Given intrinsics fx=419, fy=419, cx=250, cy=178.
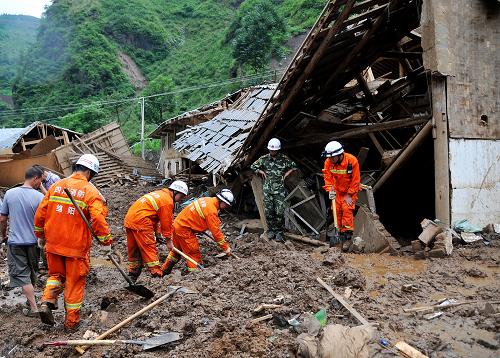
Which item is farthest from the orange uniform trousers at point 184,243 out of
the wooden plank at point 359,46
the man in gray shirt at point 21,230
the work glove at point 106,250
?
the wooden plank at point 359,46

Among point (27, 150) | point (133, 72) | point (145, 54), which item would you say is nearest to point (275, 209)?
point (27, 150)

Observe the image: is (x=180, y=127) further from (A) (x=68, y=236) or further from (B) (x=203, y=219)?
(A) (x=68, y=236)

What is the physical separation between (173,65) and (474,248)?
4455 centimetres

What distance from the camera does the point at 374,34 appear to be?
7.08 meters

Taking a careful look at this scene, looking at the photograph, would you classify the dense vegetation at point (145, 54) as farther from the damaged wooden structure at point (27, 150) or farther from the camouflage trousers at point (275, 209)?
the camouflage trousers at point (275, 209)

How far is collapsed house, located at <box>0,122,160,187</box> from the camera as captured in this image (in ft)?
59.6

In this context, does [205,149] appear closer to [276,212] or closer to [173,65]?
[276,212]

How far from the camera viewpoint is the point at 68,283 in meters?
4.12

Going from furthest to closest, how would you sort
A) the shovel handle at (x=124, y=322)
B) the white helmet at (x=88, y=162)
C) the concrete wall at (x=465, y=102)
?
the concrete wall at (x=465, y=102), the white helmet at (x=88, y=162), the shovel handle at (x=124, y=322)

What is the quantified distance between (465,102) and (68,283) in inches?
219

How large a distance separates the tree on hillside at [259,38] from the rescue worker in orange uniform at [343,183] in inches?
838

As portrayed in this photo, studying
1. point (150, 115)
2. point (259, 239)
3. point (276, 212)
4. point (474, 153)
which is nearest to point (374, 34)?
point (474, 153)

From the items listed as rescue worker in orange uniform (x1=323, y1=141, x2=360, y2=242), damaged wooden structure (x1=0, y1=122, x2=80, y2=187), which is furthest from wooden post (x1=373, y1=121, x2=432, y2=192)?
damaged wooden structure (x1=0, y1=122, x2=80, y2=187)

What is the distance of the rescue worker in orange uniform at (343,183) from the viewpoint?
6.39m
